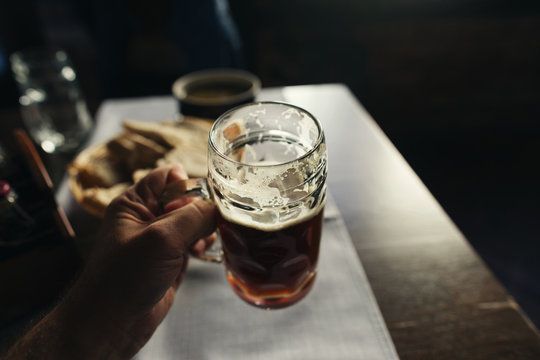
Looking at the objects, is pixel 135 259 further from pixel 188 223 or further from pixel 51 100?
pixel 51 100

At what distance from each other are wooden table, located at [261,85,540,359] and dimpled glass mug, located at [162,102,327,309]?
165mm

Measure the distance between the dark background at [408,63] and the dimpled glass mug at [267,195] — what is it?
4.46 feet

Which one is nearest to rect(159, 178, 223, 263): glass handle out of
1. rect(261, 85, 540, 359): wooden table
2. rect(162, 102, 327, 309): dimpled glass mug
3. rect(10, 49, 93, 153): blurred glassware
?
rect(162, 102, 327, 309): dimpled glass mug

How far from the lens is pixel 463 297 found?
67 cm

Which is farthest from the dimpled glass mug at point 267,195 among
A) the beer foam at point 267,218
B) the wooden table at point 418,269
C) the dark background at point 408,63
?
the dark background at point 408,63

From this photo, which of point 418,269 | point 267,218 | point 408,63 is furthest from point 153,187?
point 408,63

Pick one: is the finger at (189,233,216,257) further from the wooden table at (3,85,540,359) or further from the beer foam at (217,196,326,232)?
the wooden table at (3,85,540,359)

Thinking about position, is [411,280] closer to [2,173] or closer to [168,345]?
[168,345]

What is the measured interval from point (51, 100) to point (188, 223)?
0.79 meters

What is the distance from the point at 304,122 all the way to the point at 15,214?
48cm

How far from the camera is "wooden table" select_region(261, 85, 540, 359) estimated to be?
605 mm

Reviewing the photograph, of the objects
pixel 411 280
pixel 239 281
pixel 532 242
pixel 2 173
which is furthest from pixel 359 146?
pixel 532 242

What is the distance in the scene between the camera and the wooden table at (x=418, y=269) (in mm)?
605

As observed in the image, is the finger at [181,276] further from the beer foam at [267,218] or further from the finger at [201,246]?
the beer foam at [267,218]
